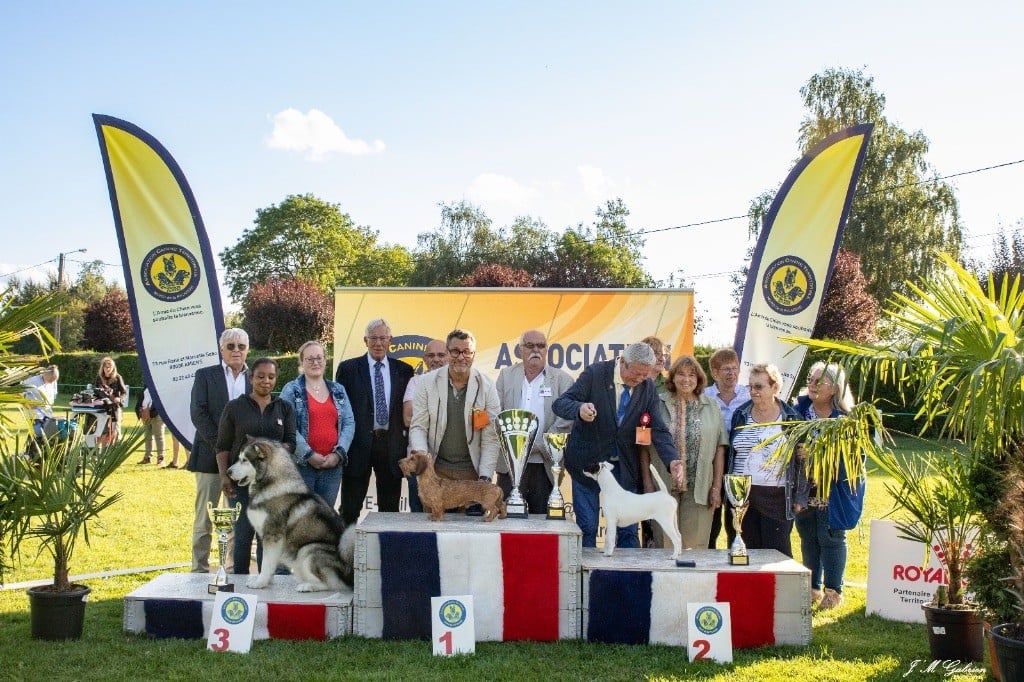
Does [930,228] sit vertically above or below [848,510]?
above

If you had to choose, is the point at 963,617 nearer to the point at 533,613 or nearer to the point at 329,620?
the point at 533,613

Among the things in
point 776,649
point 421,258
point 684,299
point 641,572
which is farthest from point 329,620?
point 421,258

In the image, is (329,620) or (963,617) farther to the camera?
(329,620)

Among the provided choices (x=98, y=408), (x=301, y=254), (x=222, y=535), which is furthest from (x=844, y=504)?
(x=301, y=254)

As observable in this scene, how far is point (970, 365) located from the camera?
3404 millimetres

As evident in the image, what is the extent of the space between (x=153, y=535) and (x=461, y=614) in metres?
4.60

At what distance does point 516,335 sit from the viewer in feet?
27.3

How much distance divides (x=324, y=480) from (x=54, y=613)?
5.30 ft

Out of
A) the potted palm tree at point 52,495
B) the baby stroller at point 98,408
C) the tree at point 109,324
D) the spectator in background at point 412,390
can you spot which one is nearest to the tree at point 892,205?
the baby stroller at point 98,408

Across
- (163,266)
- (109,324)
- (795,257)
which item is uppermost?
(109,324)

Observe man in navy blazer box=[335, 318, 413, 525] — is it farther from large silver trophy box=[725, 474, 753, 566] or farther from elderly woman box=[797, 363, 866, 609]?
elderly woman box=[797, 363, 866, 609]

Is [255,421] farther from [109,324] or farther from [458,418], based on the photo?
[109,324]

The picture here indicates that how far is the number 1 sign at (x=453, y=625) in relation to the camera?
14.1ft

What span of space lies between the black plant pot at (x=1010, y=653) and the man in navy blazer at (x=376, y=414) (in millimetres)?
3476
